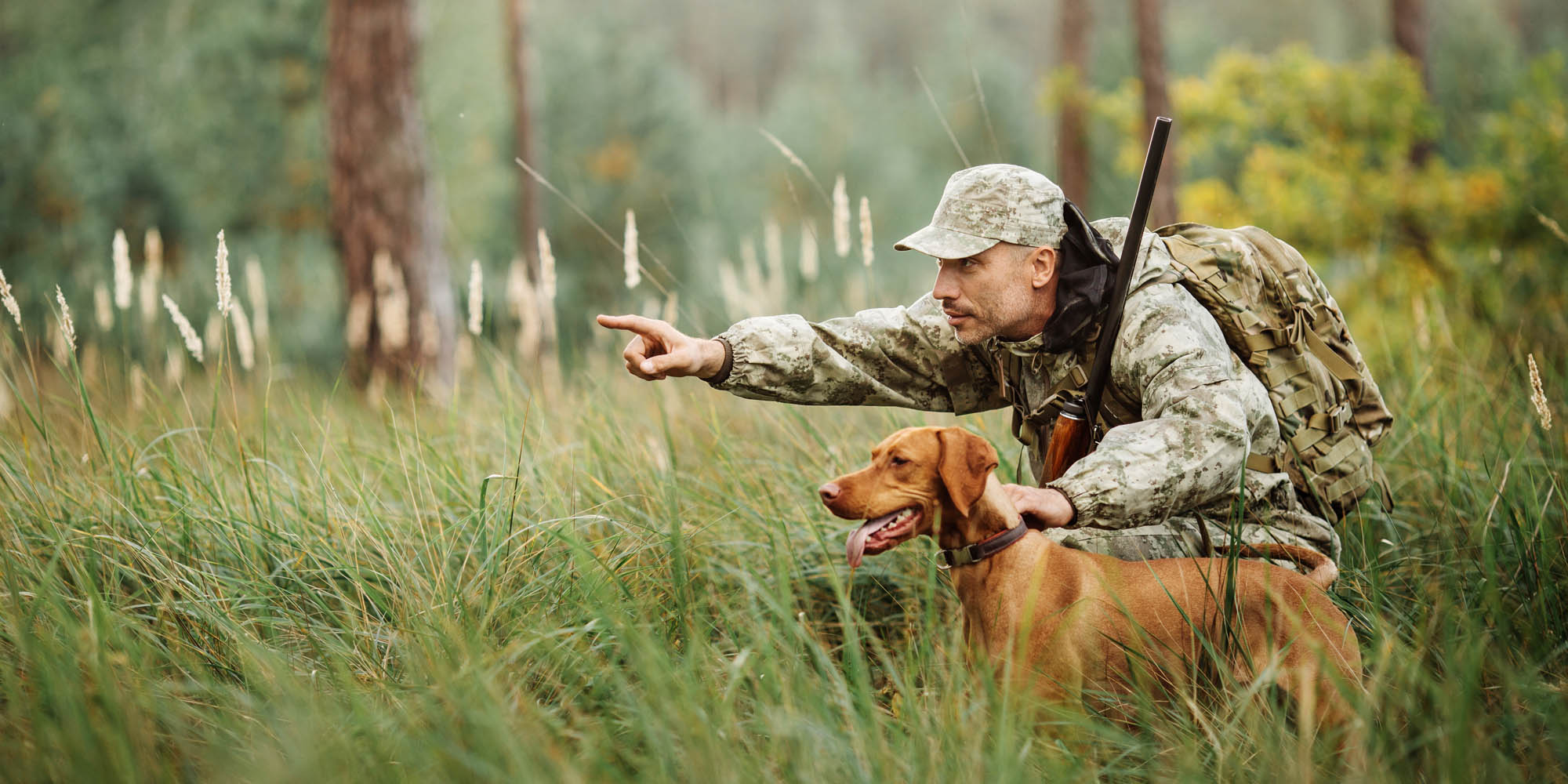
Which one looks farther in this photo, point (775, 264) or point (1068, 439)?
point (775, 264)

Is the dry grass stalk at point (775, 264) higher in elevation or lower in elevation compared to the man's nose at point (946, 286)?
lower

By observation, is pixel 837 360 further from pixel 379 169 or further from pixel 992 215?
pixel 379 169

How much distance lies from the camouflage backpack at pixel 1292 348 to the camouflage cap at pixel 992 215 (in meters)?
0.41

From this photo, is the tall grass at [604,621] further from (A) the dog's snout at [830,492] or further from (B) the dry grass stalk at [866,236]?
(B) the dry grass stalk at [866,236]

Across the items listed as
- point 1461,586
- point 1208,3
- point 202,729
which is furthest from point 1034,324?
point 1208,3

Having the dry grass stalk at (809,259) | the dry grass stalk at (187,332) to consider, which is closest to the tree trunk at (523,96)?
the dry grass stalk at (809,259)

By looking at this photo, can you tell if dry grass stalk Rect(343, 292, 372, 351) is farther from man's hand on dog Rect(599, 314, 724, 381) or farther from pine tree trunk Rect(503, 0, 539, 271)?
pine tree trunk Rect(503, 0, 539, 271)

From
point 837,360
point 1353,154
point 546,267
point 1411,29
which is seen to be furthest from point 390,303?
point 1411,29

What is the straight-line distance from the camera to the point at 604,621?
2.61m

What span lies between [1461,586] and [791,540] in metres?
1.97

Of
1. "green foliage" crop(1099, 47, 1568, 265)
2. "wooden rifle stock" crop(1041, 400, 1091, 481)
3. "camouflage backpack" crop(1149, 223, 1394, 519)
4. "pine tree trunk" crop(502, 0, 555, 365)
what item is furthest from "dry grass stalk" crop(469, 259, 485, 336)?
"pine tree trunk" crop(502, 0, 555, 365)

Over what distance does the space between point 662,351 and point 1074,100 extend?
37.0 ft

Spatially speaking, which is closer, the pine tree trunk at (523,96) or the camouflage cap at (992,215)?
the camouflage cap at (992,215)

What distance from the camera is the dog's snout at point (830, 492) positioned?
2.47m
